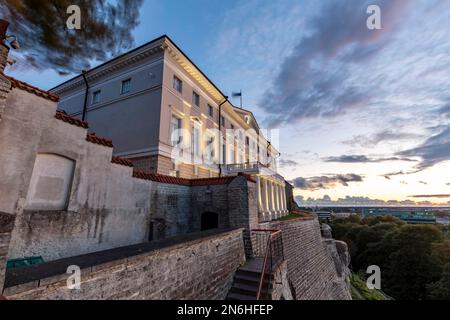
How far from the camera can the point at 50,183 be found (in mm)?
5766

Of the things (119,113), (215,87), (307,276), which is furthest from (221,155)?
(307,276)

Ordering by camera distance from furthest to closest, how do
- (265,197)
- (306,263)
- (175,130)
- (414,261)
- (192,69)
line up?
(414,261), (265,197), (192,69), (175,130), (306,263)

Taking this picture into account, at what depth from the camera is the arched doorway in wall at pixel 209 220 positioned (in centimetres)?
999

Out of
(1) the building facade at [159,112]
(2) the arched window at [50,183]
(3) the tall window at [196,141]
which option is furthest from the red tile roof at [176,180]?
(3) the tall window at [196,141]

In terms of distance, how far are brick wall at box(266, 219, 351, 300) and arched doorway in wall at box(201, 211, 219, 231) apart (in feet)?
9.35

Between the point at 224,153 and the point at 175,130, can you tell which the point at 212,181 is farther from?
the point at 224,153

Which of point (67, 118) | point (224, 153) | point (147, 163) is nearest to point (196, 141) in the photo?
point (147, 163)

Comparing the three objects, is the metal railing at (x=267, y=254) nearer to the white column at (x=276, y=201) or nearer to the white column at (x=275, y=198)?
the white column at (x=275, y=198)

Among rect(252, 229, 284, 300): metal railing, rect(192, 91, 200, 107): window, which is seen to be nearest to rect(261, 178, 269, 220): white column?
rect(252, 229, 284, 300): metal railing

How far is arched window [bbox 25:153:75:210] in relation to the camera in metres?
5.40

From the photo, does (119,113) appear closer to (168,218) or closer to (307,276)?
(168,218)

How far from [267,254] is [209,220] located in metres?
3.99

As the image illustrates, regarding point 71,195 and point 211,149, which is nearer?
point 71,195

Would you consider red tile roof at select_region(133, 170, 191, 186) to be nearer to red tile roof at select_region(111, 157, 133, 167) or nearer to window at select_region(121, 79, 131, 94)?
red tile roof at select_region(111, 157, 133, 167)
